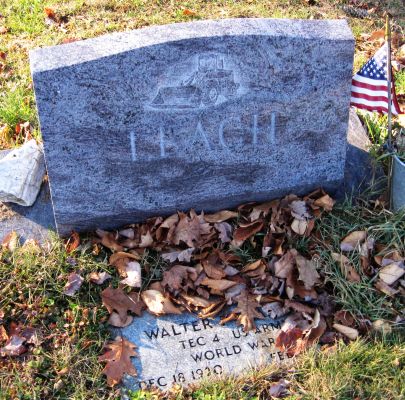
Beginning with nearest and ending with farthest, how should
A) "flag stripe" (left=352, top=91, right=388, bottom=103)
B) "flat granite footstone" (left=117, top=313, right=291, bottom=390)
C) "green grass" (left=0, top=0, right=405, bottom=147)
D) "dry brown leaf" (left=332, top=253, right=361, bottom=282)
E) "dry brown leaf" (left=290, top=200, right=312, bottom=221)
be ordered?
"flat granite footstone" (left=117, top=313, right=291, bottom=390) → "dry brown leaf" (left=332, top=253, right=361, bottom=282) → "flag stripe" (left=352, top=91, right=388, bottom=103) → "dry brown leaf" (left=290, top=200, right=312, bottom=221) → "green grass" (left=0, top=0, right=405, bottom=147)

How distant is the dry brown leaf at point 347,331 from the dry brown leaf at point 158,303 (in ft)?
2.77

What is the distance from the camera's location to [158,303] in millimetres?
3357

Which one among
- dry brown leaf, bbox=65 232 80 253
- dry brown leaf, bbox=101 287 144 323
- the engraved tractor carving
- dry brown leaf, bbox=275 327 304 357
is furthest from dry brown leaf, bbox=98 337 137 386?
the engraved tractor carving

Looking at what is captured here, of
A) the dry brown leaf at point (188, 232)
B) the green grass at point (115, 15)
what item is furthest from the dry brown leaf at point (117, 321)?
the green grass at point (115, 15)

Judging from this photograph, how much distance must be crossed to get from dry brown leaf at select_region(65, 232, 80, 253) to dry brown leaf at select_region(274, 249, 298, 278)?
115 centimetres

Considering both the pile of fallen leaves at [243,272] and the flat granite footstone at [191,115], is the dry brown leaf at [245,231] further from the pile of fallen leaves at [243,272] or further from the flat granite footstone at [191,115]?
the flat granite footstone at [191,115]

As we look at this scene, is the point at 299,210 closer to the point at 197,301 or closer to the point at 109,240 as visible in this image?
the point at 197,301

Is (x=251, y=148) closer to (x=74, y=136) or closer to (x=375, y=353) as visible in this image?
(x=74, y=136)

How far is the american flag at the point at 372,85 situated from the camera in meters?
3.51

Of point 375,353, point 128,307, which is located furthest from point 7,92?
point 375,353

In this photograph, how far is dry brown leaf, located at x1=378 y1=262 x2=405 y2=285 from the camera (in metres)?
3.41

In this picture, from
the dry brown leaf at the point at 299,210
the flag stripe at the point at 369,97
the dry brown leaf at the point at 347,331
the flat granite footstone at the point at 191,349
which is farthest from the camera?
the dry brown leaf at the point at 299,210

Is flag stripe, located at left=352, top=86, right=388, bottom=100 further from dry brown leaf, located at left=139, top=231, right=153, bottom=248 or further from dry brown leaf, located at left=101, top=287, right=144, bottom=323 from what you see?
dry brown leaf, located at left=101, top=287, right=144, bottom=323

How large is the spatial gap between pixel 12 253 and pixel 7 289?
265 millimetres
